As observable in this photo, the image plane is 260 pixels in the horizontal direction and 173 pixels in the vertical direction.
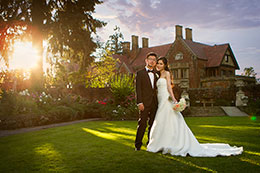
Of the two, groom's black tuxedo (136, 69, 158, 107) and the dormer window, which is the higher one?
the dormer window

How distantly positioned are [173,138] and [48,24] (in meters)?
14.0

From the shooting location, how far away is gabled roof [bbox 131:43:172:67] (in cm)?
4225

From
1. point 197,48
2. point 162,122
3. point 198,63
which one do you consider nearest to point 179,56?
point 198,63

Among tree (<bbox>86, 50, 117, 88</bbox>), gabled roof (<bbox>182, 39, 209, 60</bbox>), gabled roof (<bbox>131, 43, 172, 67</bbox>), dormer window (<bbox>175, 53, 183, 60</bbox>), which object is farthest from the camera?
gabled roof (<bbox>131, 43, 172, 67</bbox>)

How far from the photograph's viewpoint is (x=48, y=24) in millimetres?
16734

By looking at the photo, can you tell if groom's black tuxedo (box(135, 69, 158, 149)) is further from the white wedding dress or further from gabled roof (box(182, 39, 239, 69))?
gabled roof (box(182, 39, 239, 69))

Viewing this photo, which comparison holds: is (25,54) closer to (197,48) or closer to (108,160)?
(108,160)

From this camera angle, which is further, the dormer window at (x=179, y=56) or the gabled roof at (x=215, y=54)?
the dormer window at (x=179, y=56)

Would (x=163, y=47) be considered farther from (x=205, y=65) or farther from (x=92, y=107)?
(x=92, y=107)

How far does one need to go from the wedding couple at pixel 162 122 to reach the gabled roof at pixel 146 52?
119 ft

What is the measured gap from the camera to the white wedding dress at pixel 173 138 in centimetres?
521

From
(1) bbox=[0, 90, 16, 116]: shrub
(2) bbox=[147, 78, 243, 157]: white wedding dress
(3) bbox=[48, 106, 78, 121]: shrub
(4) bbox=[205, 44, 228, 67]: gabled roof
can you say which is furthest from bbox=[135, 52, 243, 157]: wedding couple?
(4) bbox=[205, 44, 228, 67]: gabled roof

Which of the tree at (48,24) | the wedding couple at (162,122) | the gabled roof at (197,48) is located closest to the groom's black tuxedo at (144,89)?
the wedding couple at (162,122)

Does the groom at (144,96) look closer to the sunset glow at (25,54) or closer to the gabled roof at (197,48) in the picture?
the sunset glow at (25,54)
